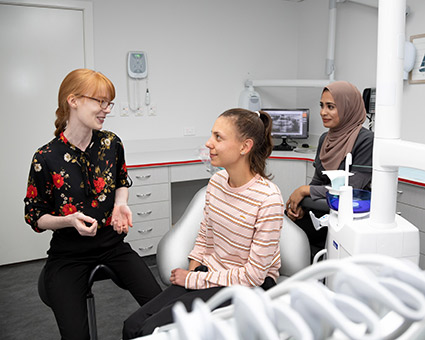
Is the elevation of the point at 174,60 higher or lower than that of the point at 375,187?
higher

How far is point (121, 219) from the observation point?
179cm

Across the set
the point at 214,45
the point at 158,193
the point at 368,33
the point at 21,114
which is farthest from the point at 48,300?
the point at 368,33

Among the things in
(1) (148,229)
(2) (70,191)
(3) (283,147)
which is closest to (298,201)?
(2) (70,191)

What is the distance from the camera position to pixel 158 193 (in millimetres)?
3400

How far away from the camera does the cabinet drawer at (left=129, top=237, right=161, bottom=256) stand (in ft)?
11.0

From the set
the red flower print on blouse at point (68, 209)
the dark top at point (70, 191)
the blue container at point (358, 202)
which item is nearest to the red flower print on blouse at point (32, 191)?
the dark top at point (70, 191)

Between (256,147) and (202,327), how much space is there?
1270mm

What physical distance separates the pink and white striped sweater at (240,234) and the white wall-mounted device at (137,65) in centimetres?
233

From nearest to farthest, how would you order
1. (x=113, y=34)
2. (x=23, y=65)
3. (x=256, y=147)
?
(x=256, y=147), (x=23, y=65), (x=113, y=34)

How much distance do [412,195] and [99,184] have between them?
2.03 metres

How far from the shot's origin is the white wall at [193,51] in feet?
12.2

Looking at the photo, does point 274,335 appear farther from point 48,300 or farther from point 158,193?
point 158,193

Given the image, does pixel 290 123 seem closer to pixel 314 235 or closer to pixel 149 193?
pixel 149 193

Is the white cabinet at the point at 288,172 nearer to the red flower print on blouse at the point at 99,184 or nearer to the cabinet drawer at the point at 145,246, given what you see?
the cabinet drawer at the point at 145,246
